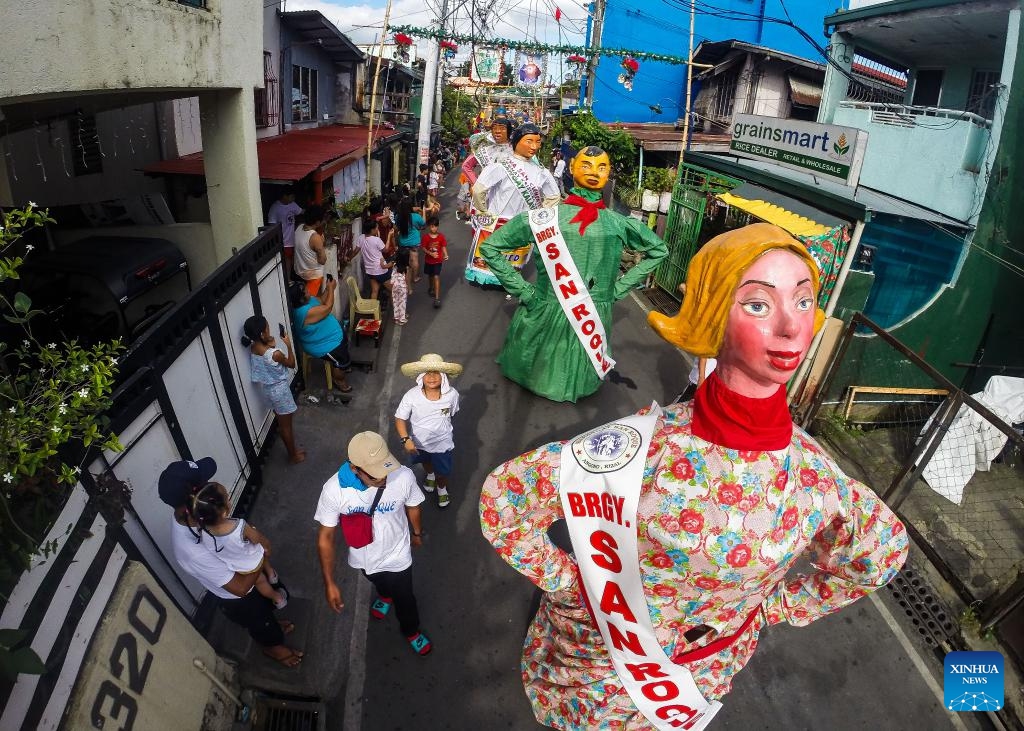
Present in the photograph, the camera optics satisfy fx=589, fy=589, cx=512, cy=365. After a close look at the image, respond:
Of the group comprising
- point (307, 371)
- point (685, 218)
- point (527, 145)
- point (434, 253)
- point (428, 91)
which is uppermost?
point (428, 91)

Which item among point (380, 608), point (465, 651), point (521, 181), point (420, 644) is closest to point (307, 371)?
point (380, 608)

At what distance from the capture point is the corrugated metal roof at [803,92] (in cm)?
1585

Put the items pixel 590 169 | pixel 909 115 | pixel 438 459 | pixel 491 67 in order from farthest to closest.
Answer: pixel 491 67 < pixel 909 115 < pixel 590 169 < pixel 438 459

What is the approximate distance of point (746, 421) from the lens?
1.96m

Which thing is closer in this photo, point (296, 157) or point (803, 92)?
point (296, 157)

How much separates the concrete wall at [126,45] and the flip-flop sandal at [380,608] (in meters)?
3.22

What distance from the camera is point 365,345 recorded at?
6.75 m

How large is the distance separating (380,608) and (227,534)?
1.23 m

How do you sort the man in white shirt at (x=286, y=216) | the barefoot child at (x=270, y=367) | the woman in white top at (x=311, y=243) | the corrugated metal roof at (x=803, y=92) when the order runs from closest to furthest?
the barefoot child at (x=270, y=367), the woman in white top at (x=311, y=243), the man in white shirt at (x=286, y=216), the corrugated metal roof at (x=803, y=92)

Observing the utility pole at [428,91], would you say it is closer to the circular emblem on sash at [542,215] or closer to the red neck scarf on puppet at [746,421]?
the circular emblem on sash at [542,215]

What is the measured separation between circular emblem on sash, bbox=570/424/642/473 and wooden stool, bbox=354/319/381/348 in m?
4.74

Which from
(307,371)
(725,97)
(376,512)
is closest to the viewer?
(376,512)

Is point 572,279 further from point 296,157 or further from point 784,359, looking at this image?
point 296,157

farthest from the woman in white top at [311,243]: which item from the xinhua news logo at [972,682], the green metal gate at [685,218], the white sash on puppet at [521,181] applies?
the xinhua news logo at [972,682]
